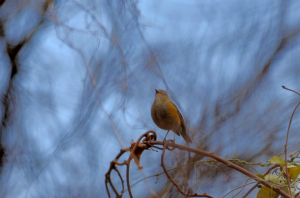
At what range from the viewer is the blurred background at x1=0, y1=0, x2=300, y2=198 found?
4.51 feet

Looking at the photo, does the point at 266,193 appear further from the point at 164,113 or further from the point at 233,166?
the point at 164,113

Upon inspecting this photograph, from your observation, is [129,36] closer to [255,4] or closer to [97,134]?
[97,134]

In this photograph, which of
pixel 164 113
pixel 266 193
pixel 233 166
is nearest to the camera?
pixel 233 166

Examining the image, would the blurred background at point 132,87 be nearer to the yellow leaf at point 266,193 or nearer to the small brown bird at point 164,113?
the small brown bird at point 164,113

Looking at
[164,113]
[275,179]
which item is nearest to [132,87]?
[164,113]

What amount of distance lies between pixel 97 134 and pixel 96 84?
228 millimetres

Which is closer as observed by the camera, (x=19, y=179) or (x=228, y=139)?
(x=228, y=139)

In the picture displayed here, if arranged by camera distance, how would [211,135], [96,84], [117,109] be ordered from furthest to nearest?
[96,84] → [117,109] → [211,135]

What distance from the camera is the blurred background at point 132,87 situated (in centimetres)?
137

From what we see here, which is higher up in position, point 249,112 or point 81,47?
point 81,47

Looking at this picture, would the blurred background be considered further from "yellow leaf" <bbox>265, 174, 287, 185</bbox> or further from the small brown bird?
"yellow leaf" <bbox>265, 174, 287, 185</bbox>

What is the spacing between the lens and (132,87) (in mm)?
1594

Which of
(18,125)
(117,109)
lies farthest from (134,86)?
(18,125)

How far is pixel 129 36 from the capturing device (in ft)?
5.82
